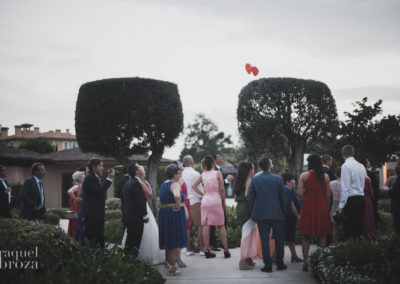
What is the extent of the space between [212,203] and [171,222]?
1707 mm

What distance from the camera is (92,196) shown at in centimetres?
761

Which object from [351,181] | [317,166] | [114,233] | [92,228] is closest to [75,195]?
[114,233]

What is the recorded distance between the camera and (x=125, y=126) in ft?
51.5

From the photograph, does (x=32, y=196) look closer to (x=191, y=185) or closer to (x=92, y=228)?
(x=92, y=228)

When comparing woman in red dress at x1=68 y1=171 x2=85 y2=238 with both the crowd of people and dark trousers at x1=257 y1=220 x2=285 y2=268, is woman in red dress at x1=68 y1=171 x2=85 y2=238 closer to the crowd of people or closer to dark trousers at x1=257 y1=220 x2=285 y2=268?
the crowd of people

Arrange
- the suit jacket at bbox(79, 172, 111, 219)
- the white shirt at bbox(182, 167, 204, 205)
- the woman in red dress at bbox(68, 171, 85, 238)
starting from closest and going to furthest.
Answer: the suit jacket at bbox(79, 172, 111, 219)
the woman in red dress at bbox(68, 171, 85, 238)
the white shirt at bbox(182, 167, 204, 205)

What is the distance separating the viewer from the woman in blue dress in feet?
26.0

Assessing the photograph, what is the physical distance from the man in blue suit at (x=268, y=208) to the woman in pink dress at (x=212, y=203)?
156 centimetres

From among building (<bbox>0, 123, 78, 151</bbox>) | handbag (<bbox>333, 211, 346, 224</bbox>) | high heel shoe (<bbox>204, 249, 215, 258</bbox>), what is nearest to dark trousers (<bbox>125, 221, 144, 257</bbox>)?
high heel shoe (<bbox>204, 249, 215, 258</bbox>)

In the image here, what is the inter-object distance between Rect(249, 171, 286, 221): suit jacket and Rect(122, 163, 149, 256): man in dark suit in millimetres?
2087

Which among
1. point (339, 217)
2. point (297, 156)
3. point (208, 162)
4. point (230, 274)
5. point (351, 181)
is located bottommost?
point (230, 274)

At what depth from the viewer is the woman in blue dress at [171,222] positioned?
7930mm

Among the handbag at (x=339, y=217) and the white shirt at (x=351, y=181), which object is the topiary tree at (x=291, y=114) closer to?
the handbag at (x=339, y=217)

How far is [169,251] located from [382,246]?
3.75m
